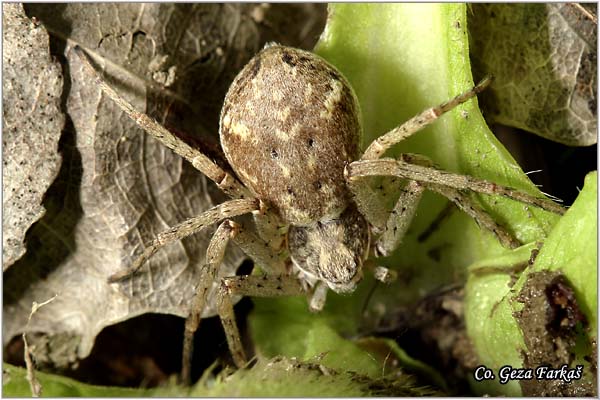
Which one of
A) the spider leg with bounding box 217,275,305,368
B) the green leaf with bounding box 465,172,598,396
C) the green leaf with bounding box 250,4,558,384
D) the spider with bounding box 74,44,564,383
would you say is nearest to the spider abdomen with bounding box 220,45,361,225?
the spider with bounding box 74,44,564,383

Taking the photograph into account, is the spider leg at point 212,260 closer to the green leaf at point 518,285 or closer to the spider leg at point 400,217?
the spider leg at point 400,217

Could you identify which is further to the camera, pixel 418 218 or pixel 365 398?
pixel 418 218

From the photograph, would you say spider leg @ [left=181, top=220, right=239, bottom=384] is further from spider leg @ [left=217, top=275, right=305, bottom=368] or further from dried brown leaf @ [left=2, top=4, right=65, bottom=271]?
dried brown leaf @ [left=2, top=4, right=65, bottom=271]

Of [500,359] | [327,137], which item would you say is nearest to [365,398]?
[500,359]

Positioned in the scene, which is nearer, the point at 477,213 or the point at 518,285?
the point at 518,285

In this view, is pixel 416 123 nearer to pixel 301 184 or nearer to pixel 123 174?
pixel 301 184

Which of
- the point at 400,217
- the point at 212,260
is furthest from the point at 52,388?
the point at 400,217

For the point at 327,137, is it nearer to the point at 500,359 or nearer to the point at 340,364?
the point at 340,364
